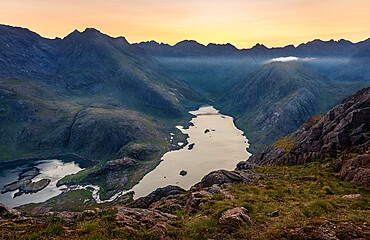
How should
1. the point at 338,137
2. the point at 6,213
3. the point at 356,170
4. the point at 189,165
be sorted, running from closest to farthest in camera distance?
1. the point at 6,213
2. the point at 356,170
3. the point at 338,137
4. the point at 189,165

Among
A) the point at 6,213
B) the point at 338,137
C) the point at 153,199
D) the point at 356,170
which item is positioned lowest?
the point at 153,199

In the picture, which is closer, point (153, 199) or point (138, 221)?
point (138, 221)

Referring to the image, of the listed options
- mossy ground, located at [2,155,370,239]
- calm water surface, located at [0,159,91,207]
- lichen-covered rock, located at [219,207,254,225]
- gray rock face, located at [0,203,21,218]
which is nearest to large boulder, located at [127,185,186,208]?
mossy ground, located at [2,155,370,239]

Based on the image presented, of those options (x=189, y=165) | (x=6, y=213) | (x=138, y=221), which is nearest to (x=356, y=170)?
(x=138, y=221)

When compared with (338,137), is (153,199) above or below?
below

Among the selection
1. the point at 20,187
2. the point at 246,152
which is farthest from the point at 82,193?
the point at 246,152

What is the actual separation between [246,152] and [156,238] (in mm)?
183500

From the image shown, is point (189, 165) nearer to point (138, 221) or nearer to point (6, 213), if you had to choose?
point (138, 221)

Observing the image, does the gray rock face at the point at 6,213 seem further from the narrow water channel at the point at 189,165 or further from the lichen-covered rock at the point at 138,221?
the narrow water channel at the point at 189,165

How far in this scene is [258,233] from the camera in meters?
12.8

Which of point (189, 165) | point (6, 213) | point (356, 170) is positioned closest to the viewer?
point (6, 213)

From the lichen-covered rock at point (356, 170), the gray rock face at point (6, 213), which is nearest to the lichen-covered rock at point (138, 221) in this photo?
the gray rock face at point (6, 213)

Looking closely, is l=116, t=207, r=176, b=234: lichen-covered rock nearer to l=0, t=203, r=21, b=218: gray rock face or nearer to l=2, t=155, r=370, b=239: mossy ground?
l=2, t=155, r=370, b=239: mossy ground

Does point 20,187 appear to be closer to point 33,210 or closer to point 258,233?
point 33,210
